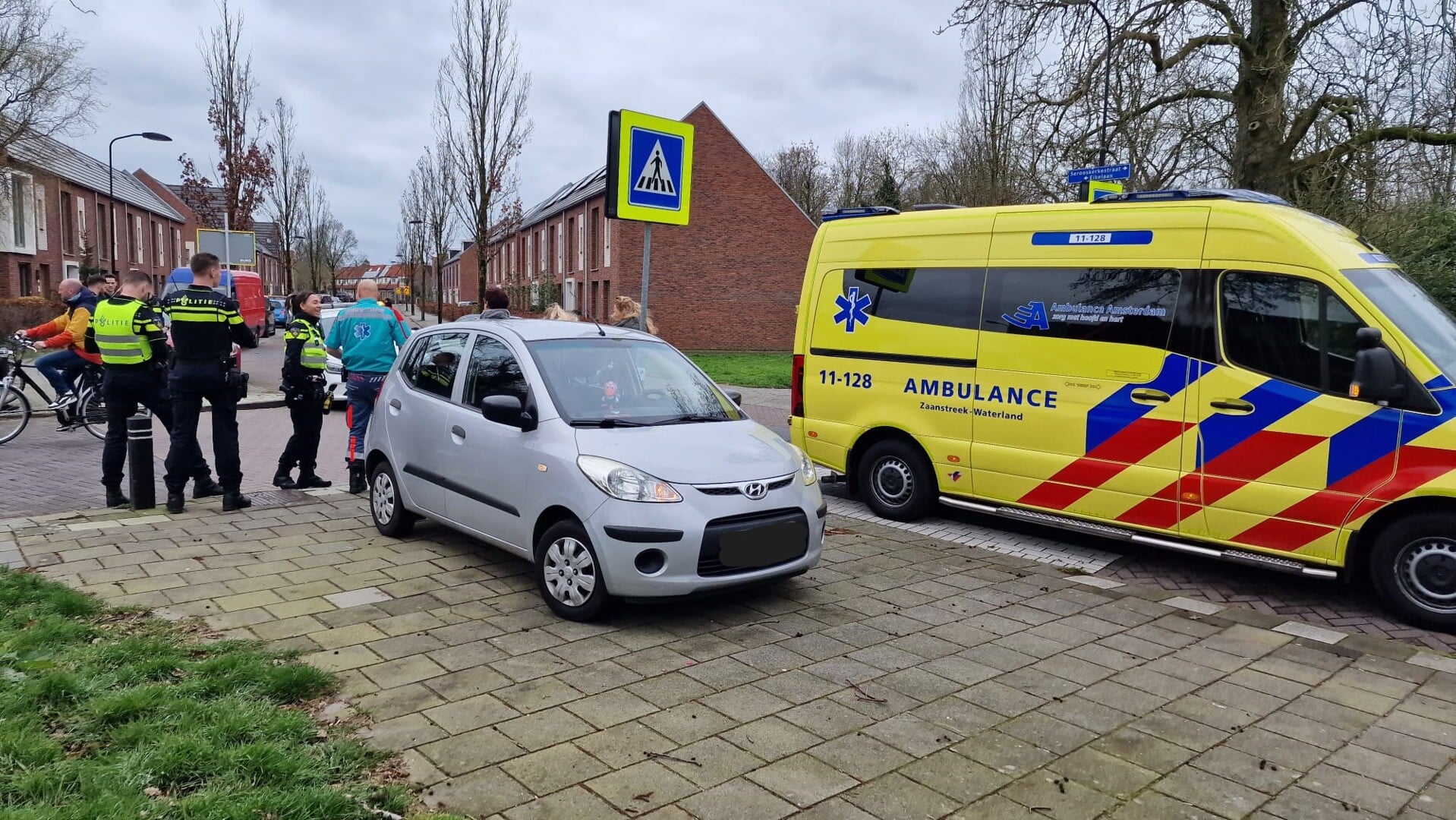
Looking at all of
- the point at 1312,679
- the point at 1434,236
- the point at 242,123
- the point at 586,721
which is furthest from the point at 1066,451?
the point at 242,123

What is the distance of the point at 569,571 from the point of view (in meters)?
5.14

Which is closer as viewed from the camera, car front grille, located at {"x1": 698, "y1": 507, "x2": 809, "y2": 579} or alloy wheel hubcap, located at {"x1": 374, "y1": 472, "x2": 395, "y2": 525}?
car front grille, located at {"x1": 698, "y1": 507, "x2": 809, "y2": 579}

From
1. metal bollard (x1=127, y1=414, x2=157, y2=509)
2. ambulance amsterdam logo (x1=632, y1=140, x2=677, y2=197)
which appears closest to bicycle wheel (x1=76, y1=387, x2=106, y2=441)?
metal bollard (x1=127, y1=414, x2=157, y2=509)

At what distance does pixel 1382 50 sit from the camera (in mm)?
10859

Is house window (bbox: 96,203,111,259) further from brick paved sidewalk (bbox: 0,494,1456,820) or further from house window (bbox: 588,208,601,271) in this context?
brick paved sidewalk (bbox: 0,494,1456,820)

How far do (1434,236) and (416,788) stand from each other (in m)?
13.1

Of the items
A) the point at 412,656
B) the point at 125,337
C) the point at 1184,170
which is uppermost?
the point at 1184,170

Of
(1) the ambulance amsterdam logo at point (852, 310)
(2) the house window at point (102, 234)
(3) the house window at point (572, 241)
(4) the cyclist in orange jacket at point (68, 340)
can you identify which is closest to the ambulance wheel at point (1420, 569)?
(1) the ambulance amsterdam logo at point (852, 310)

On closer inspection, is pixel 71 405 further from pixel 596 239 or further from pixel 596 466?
pixel 596 239

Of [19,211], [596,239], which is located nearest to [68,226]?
[19,211]

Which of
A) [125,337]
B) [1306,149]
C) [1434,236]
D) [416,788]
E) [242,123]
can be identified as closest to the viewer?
[416,788]

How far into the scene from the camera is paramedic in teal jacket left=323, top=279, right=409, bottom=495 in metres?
8.43

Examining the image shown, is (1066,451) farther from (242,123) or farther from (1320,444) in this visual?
(242,123)

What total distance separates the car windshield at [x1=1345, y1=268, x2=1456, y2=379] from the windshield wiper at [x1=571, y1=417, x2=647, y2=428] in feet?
14.3
